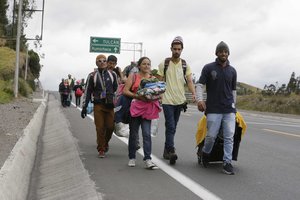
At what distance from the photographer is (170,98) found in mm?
8180

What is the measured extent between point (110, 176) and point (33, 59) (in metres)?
69.5

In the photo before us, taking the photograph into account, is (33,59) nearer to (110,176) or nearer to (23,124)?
(23,124)

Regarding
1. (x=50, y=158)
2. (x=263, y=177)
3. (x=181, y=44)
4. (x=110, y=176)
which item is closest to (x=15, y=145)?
(x=50, y=158)

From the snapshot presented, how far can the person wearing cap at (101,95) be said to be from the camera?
8852 millimetres

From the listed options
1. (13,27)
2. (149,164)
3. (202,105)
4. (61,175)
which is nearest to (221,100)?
(202,105)

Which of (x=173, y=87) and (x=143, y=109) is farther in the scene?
(x=173, y=87)

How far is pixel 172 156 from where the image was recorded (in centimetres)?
826

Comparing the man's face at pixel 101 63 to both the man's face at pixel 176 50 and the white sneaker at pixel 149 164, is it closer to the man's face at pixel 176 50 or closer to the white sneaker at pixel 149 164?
the man's face at pixel 176 50

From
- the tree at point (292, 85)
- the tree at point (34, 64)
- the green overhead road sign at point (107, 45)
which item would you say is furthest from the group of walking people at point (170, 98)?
the tree at point (34, 64)

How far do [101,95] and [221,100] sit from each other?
7.70 ft

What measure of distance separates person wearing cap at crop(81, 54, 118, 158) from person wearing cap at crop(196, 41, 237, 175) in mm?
1919

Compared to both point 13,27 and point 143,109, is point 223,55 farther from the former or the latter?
point 13,27

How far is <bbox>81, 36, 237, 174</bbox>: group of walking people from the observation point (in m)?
7.56

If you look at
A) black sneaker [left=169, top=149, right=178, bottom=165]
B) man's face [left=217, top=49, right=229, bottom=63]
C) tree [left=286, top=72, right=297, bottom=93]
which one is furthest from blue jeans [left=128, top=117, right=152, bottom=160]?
tree [left=286, top=72, right=297, bottom=93]
